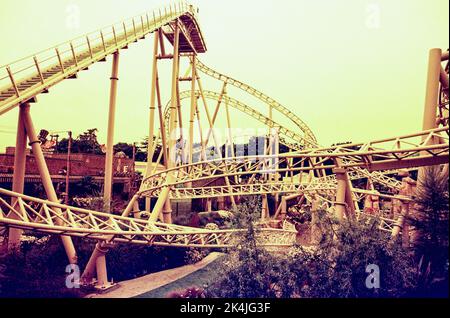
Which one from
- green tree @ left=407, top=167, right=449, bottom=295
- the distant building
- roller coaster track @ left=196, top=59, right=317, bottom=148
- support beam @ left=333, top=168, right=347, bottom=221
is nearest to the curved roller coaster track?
support beam @ left=333, top=168, right=347, bottom=221

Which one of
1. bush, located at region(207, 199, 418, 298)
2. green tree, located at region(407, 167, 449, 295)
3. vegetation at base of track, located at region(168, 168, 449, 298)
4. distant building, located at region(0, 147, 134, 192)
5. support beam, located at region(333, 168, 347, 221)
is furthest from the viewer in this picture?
distant building, located at region(0, 147, 134, 192)

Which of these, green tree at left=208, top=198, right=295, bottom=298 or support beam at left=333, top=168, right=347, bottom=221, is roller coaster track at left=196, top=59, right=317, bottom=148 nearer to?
support beam at left=333, top=168, right=347, bottom=221

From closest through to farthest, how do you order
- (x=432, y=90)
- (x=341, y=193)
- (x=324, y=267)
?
(x=324, y=267), (x=432, y=90), (x=341, y=193)

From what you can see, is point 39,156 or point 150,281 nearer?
point 39,156

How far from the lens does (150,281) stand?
995 centimetres

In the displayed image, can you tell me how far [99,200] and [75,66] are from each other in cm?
410

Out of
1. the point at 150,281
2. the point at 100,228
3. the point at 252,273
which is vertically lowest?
the point at 150,281

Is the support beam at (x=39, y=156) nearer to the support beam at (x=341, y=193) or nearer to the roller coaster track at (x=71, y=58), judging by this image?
the roller coaster track at (x=71, y=58)

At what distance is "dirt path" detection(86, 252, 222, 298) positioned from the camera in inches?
344

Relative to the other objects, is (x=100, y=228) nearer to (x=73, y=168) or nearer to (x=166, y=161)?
(x=166, y=161)

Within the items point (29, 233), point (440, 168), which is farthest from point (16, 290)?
point (440, 168)

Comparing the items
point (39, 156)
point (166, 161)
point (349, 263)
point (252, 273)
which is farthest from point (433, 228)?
point (166, 161)

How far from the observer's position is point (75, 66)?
8078mm
